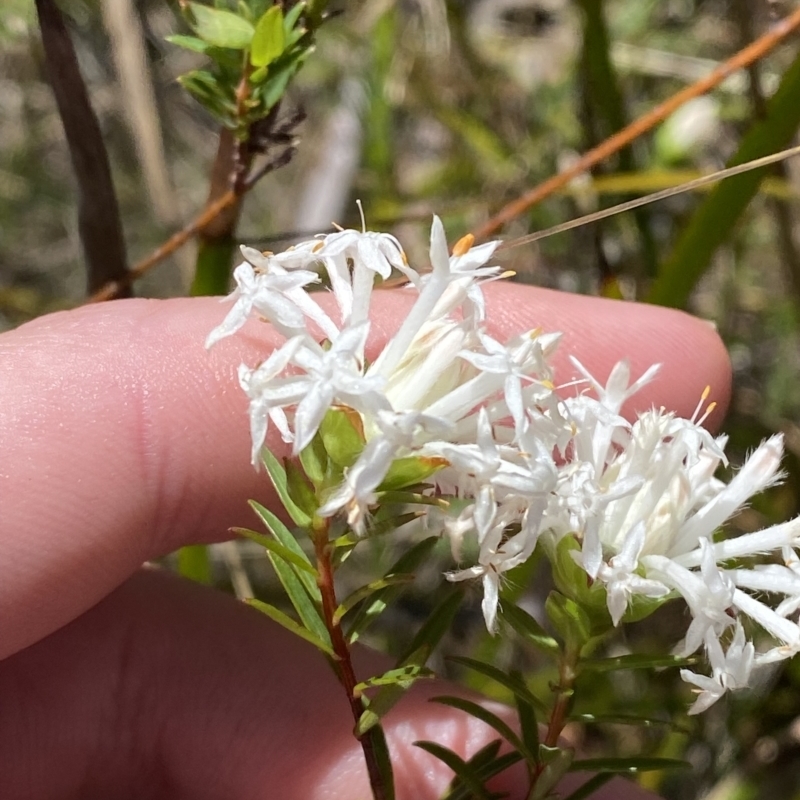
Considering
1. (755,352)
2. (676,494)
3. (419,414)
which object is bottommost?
(755,352)

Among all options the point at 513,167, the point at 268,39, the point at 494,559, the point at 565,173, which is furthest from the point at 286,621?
the point at 513,167

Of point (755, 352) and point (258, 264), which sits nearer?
point (258, 264)

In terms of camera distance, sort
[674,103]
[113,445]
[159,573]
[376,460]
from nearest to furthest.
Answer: [376,460], [113,445], [674,103], [159,573]

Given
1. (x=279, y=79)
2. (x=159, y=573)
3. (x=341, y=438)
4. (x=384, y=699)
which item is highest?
(x=279, y=79)

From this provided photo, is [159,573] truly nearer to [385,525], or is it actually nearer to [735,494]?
[385,525]

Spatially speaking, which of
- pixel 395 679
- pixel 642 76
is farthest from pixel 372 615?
pixel 642 76

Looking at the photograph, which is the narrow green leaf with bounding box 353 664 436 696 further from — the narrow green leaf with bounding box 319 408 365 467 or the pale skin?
the pale skin

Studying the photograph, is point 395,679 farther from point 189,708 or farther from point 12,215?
point 12,215

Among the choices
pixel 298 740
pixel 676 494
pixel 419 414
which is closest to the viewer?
pixel 419 414
